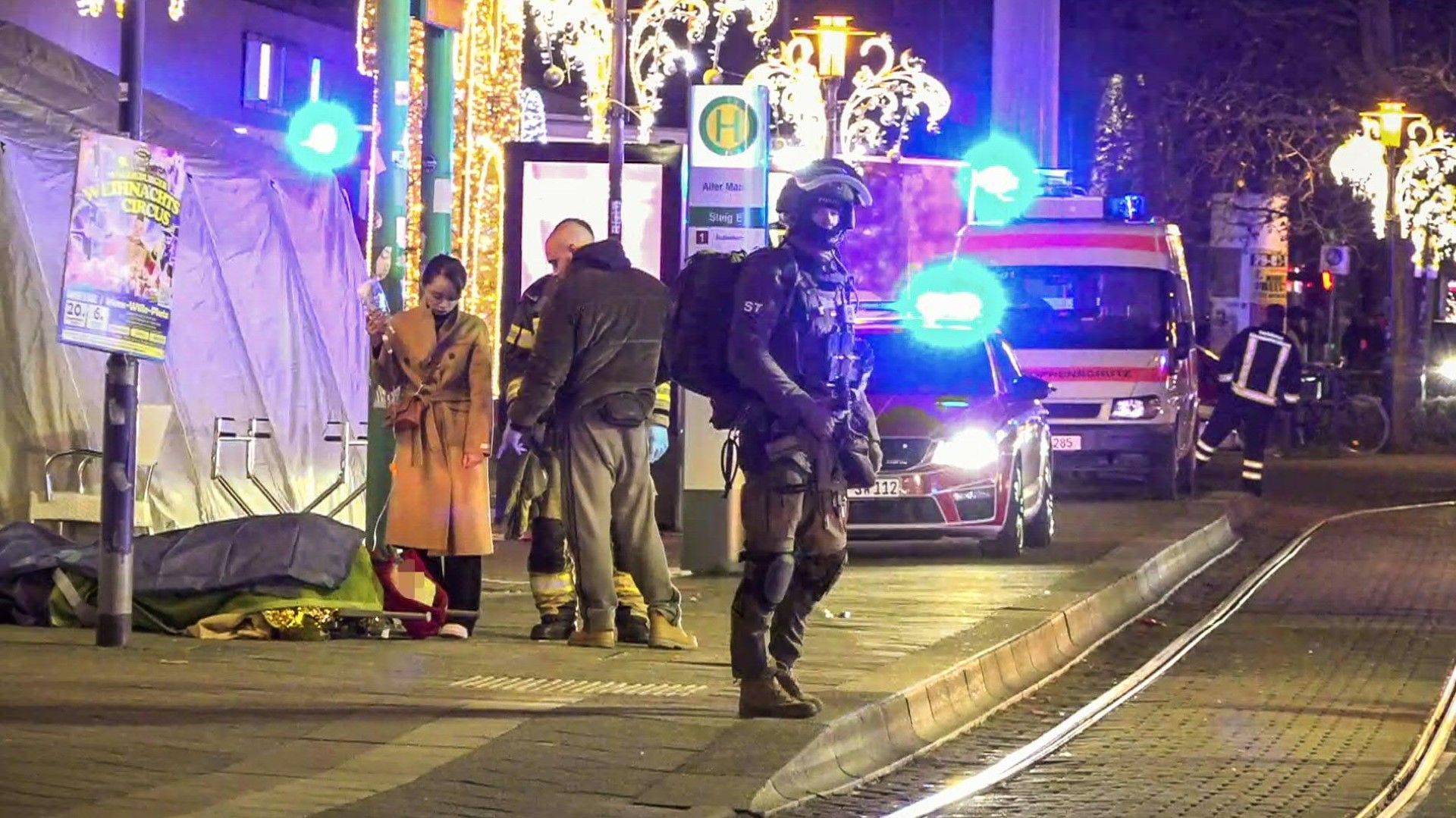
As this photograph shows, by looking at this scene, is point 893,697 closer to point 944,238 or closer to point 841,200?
point 841,200

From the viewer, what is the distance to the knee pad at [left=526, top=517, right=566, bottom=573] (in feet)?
36.8

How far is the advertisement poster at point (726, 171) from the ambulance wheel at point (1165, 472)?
9.09m

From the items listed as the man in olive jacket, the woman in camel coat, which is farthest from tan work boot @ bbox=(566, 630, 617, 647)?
the woman in camel coat

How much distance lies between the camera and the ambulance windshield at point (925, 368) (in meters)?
16.7

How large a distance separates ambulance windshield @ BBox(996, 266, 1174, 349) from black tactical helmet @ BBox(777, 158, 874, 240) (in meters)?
14.0

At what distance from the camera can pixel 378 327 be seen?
36.8ft

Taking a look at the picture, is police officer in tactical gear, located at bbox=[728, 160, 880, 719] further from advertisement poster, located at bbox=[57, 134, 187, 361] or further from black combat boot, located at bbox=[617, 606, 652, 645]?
advertisement poster, located at bbox=[57, 134, 187, 361]

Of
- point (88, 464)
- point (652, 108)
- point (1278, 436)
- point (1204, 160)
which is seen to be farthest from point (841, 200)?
point (1204, 160)

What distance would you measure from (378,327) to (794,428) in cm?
320

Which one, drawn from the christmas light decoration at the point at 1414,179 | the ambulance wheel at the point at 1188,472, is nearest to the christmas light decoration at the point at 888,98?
the ambulance wheel at the point at 1188,472

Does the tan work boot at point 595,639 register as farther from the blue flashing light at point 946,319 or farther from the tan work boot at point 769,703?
the blue flashing light at point 946,319

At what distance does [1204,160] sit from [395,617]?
32234 mm

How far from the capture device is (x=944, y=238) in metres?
25.5

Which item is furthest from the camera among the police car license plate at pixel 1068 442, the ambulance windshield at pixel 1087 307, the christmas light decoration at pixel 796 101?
the christmas light decoration at pixel 796 101
